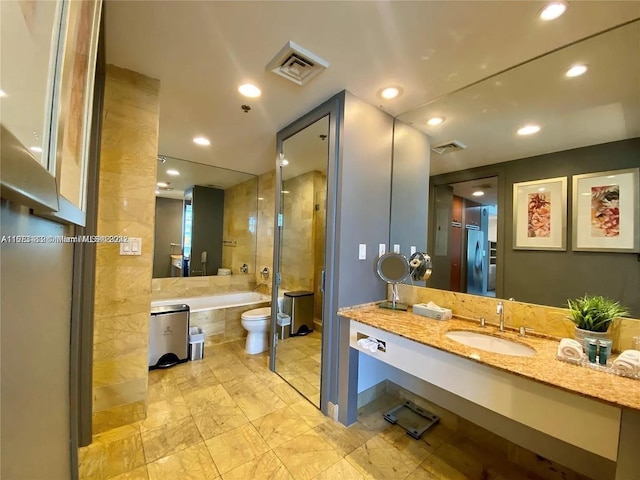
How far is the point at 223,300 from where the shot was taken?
156 inches

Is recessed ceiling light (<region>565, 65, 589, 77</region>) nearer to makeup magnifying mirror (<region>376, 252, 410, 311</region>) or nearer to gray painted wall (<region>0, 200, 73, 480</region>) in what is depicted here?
makeup magnifying mirror (<region>376, 252, 410, 311</region>)

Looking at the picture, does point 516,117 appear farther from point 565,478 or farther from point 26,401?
point 26,401

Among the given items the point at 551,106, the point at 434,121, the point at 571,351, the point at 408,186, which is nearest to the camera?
the point at 571,351

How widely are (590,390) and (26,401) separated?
1623 mm

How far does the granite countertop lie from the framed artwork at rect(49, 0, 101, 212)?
5.06 ft

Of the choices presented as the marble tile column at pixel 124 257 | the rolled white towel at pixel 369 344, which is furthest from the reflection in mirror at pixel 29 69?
the rolled white towel at pixel 369 344

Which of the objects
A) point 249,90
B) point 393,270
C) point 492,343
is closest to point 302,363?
point 393,270

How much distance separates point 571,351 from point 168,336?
3.11 meters

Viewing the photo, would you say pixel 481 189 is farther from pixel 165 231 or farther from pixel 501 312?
pixel 165 231

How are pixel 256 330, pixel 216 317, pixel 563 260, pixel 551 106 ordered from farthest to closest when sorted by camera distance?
pixel 216 317, pixel 256 330, pixel 551 106, pixel 563 260

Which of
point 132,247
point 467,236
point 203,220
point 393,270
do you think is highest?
point 203,220

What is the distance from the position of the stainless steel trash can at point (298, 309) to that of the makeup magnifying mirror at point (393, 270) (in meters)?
0.86

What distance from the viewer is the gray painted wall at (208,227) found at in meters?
3.92

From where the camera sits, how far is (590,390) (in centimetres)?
91
